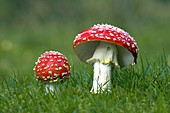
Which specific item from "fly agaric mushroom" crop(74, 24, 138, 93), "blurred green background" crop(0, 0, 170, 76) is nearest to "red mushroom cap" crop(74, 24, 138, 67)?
"fly agaric mushroom" crop(74, 24, 138, 93)

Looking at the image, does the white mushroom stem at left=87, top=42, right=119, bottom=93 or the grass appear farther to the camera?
the white mushroom stem at left=87, top=42, right=119, bottom=93

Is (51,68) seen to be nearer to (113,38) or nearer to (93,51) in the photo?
(93,51)

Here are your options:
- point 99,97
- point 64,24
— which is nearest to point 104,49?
point 99,97

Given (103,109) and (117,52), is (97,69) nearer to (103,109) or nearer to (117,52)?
(117,52)

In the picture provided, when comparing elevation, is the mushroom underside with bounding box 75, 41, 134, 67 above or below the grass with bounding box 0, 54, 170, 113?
above

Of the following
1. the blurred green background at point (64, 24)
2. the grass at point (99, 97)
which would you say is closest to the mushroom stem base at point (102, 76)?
the grass at point (99, 97)

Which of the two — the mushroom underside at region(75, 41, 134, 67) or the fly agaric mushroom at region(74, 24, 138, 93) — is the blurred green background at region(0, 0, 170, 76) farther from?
the fly agaric mushroom at region(74, 24, 138, 93)
